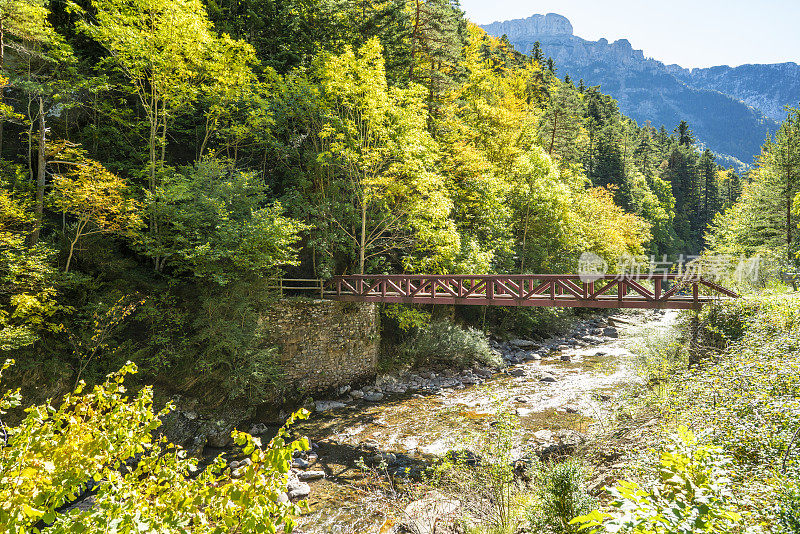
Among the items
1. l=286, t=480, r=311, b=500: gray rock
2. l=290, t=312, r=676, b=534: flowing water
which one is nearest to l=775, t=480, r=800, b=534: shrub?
l=290, t=312, r=676, b=534: flowing water

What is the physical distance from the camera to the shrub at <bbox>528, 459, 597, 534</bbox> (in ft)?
16.7

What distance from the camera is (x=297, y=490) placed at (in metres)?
8.09

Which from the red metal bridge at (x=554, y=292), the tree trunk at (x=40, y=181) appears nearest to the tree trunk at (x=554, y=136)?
the red metal bridge at (x=554, y=292)

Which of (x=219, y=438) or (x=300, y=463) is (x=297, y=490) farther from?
(x=219, y=438)

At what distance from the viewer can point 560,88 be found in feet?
100

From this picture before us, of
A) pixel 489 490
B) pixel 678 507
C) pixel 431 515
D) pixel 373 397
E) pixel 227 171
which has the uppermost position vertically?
pixel 227 171

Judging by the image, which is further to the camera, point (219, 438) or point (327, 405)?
point (327, 405)

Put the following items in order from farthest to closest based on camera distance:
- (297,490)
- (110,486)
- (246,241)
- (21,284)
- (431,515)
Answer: (246,241) < (21,284) < (297,490) < (431,515) < (110,486)

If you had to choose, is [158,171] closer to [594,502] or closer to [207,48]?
[207,48]

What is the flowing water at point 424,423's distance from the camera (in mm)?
7625

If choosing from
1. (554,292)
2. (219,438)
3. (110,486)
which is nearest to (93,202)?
(219,438)

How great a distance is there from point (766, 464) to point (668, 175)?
67.5 meters

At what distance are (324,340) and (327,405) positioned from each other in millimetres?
2228

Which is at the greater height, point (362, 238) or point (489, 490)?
point (362, 238)
